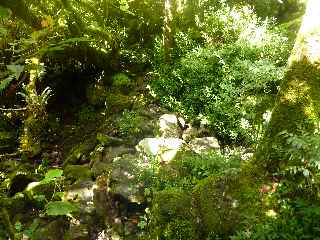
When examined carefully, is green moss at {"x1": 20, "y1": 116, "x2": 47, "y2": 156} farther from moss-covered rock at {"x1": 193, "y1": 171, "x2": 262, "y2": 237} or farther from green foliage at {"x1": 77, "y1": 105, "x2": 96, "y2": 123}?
moss-covered rock at {"x1": 193, "y1": 171, "x2": 262, "y2": 237}

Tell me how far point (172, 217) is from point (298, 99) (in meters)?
2.25

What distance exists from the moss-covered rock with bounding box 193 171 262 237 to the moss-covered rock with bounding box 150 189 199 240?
0.46 ft

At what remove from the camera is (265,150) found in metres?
5.04

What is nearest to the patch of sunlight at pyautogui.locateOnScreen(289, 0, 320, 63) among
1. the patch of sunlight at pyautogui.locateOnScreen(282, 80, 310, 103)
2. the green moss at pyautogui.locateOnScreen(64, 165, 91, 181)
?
the patch of sunlight at pyautogui.locateOnScreen(282, 80, 310, 103)

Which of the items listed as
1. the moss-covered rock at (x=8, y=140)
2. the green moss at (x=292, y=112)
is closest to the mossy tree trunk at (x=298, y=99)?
the green moss at (x=292, y=112)

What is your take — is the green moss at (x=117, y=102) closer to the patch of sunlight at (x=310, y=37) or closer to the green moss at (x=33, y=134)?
the green moss at (x=33, y=134)

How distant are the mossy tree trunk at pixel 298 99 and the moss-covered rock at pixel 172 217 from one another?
1177mm

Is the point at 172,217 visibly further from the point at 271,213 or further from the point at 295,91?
the point at 295,91

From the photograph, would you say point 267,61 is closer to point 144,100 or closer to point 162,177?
point 144,100

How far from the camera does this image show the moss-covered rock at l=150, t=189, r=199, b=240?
520cm

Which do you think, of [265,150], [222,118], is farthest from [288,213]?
[222,118]

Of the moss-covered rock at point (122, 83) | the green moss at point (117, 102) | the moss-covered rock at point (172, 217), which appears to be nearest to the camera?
the moss-covered rock at point (172, 217)

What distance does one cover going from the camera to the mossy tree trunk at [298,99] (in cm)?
487

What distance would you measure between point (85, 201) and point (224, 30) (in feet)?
20.2
